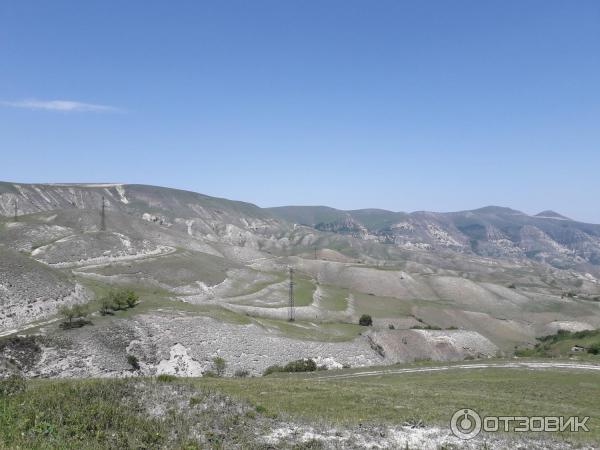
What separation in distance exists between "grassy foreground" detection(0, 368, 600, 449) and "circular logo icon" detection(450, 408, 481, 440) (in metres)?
0.48

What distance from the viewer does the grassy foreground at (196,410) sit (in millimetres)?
16172

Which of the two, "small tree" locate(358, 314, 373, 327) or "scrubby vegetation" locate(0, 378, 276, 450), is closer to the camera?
"scrubby vegetation" locate(0, 378, 276, 450)

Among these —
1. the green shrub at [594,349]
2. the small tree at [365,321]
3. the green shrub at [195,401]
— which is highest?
the green shrub at [195,401]

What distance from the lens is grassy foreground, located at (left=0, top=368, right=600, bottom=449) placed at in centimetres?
1617

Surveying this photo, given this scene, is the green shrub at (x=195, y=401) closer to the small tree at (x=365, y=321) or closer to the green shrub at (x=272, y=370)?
the green shrub at (x=272, y=370)

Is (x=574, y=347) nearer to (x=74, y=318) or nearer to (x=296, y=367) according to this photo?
(x=296, y=367)

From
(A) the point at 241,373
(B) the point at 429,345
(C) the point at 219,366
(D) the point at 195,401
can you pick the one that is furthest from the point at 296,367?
(D) the point at 195,401

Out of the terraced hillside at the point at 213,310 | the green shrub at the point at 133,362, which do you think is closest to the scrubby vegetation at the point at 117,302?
the terraced hillside at the point at 213,310

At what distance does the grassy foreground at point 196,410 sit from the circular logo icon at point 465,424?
48 centimetres

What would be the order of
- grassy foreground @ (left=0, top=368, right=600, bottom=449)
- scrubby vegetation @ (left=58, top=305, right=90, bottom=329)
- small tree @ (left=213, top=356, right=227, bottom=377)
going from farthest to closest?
scrubby vegetation @ (left=58, top=305, right=90, bottom=329) < small tree @ (left=213, top=356, right=227, bottom=377) < grassy foreground @ (left=0, top=368, right=600, bottom=449)

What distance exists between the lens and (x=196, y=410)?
1972 cm

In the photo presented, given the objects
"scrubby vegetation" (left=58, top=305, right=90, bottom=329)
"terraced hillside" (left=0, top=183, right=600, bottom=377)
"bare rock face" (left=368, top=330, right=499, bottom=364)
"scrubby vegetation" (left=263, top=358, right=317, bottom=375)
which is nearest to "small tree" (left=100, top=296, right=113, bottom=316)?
"terraced hillside" (left=0, top=183, right=600, bottom=377)

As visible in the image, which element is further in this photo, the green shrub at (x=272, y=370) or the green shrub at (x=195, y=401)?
the green shrub at (x=272, y=370)

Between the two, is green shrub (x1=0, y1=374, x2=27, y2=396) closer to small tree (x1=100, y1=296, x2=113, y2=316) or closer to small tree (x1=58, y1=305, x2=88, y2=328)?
small tree (x1=58, y1=305, x2=88, y2=328)
